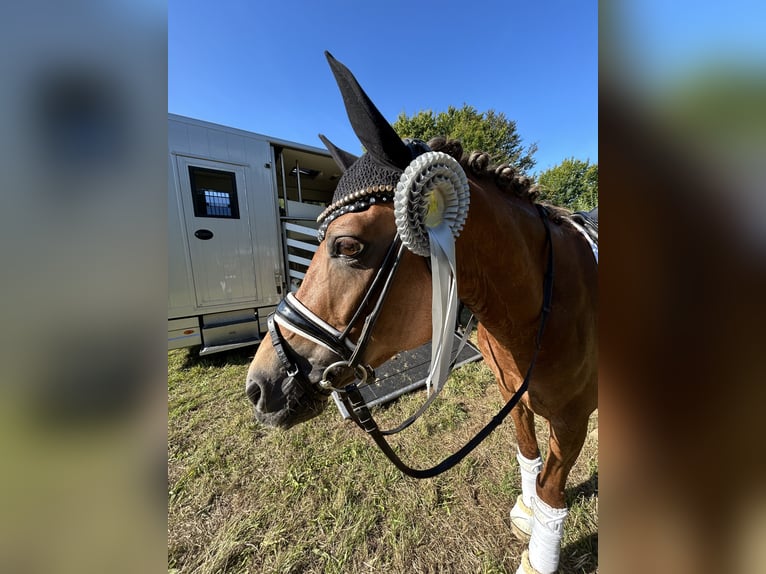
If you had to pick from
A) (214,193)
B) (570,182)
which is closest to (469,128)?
(570,182)

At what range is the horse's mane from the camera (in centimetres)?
144

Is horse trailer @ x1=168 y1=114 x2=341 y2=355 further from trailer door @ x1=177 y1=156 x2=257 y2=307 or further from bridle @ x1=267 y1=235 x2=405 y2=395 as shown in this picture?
bridle @ x1=267 y1=235 x2=405 y2=395

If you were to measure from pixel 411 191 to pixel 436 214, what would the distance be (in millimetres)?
144

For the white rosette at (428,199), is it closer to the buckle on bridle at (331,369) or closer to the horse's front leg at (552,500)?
the buckle on bridle at (331,369)

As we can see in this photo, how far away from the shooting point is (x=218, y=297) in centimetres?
548

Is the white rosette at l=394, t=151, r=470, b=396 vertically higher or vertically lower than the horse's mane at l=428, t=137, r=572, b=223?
lower

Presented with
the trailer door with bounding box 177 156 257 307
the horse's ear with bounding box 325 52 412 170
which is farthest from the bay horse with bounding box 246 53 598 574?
the trailer door with bounding box 177 156 257 307
